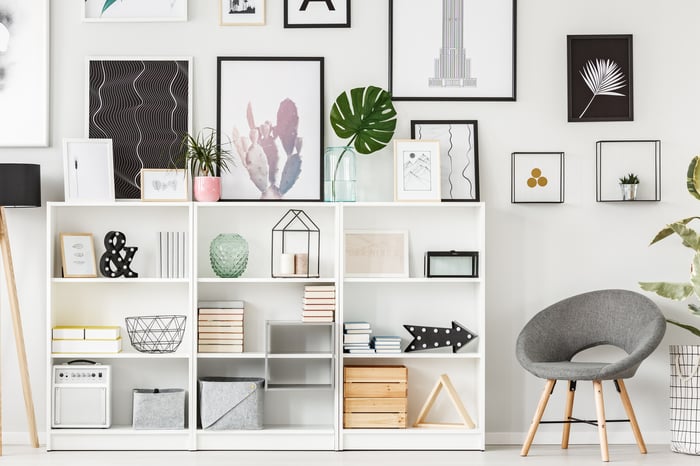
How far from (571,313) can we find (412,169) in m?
1.13

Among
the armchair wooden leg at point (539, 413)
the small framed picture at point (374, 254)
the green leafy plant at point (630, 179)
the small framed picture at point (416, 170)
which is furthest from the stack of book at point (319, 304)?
the green leafy plant at point (630, 179)

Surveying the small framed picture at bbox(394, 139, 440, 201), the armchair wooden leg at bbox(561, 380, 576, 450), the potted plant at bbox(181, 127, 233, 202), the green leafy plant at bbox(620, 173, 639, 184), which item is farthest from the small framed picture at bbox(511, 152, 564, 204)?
the potted plant at bbox(181, 127, 233, 202)

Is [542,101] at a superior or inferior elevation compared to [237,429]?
superior

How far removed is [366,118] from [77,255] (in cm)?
169

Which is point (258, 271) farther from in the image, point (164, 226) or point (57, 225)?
point (57, 225)

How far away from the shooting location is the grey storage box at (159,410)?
13.3ft

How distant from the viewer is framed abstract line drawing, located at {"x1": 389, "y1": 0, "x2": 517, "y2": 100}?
4312mm

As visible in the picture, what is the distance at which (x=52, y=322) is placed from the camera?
13.3 ft

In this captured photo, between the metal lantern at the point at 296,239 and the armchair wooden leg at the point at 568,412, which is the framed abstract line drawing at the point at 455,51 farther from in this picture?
the armchair wooden leg at the point at 568,412

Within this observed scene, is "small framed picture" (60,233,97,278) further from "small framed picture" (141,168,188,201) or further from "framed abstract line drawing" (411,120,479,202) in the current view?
"framed abstract line drawing" (411,120,479,202)

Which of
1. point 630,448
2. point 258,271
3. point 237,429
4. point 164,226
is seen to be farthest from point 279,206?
point 630,448

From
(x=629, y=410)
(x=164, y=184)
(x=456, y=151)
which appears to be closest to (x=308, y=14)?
(x=456, y=151)

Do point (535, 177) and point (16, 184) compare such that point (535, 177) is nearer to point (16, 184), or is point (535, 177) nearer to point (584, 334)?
point (584, 334)

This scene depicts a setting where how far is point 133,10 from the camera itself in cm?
430
